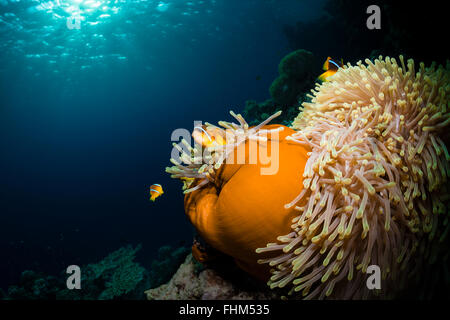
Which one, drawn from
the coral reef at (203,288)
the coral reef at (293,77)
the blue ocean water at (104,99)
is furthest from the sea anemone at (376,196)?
the blue ocean water at (104,99)

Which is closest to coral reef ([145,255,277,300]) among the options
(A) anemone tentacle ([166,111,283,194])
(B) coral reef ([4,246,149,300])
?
(A) anemone tentacle ([166,111,283,194])

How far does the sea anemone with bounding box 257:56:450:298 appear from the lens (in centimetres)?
120

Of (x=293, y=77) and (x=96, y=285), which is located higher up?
(x=293, y=77)

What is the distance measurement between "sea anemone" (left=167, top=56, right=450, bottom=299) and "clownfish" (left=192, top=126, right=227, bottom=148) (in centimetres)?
15

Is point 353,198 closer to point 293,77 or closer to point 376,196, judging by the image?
point 376,196

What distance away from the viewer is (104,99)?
4222 centimetres

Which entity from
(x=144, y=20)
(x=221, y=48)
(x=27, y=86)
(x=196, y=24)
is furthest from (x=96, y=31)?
(x=221, y=48)

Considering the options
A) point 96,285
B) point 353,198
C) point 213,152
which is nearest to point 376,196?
point 353,198

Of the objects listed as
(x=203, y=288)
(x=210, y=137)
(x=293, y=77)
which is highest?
(x=293, y=77)

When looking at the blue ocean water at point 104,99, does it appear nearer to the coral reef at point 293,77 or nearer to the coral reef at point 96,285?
the coral reef at point 293,77

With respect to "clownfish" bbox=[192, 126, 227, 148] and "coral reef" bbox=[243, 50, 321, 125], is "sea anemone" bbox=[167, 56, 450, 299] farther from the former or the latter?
"coral reef" bbox=[243, 50, 321, 125]

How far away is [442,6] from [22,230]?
38.4 metres

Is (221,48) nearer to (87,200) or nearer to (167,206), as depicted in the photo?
(167,206)

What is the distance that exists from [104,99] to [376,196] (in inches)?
1882
